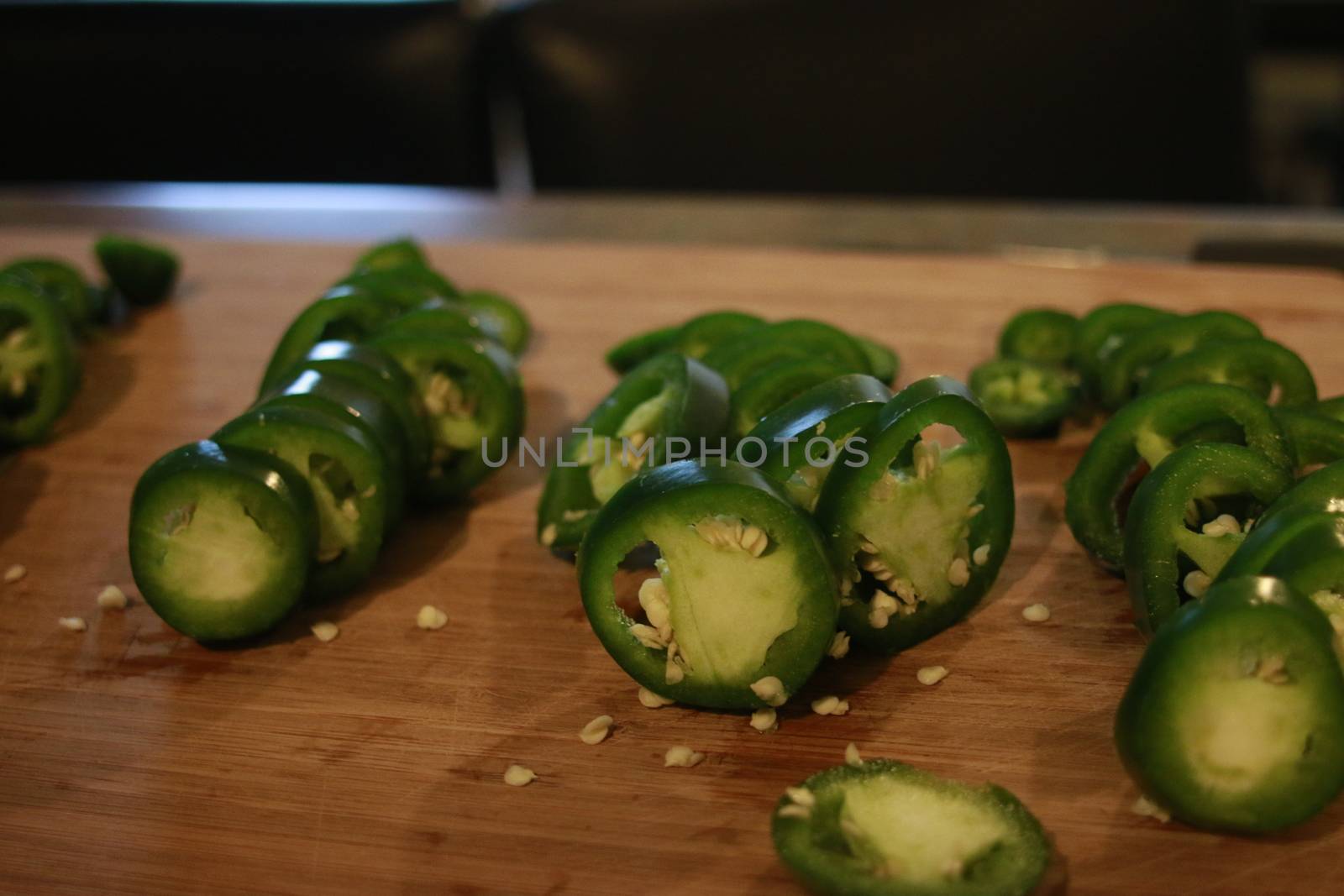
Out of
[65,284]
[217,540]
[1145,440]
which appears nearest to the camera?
[217,540]

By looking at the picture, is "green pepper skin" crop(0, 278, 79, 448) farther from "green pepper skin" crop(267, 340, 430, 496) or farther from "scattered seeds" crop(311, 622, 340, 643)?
"scattered seeds" crop(311, 622, 340, 643)

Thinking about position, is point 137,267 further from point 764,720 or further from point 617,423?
point 764,720

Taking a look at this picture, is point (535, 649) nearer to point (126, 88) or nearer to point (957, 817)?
point (957, 817)

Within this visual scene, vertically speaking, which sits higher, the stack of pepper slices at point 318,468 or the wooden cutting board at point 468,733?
the stack of pepper slices at point 318,468

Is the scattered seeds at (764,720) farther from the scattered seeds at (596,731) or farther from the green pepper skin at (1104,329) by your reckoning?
the green pepper skin at (1104,329)

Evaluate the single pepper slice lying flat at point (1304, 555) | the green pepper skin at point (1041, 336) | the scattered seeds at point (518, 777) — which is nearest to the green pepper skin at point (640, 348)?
the green pepper skin at point (1041, 336)

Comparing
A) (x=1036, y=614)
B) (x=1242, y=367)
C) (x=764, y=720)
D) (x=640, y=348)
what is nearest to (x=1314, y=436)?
(x=1242, y=367)

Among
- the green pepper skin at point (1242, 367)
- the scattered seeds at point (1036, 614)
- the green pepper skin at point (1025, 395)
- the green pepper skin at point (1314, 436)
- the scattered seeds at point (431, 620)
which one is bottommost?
the scattered seeds at point (431, 620)
